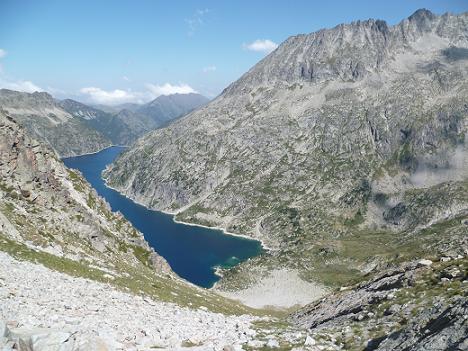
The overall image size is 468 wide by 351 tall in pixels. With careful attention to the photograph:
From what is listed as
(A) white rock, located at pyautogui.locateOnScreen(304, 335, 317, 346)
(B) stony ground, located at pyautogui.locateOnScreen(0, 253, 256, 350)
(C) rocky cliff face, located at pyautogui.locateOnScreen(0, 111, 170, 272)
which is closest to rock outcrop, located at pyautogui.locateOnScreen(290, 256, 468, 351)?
(A) white rock, located at pyautogui.locateOnScreen(304, 335, 317, 346)

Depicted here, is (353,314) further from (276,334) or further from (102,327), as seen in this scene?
(102,327)

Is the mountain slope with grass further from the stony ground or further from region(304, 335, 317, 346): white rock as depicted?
region(304, 335, 317, 346): white rock

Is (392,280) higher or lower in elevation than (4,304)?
lower

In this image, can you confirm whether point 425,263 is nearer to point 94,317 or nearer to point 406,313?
point 406,313

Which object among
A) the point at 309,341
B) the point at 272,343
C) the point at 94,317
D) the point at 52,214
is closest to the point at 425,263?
the point at 309,341

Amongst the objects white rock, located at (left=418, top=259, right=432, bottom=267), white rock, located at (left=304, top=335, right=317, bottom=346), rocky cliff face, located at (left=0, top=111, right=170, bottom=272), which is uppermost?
rocky cliff face, located at (left=0, top=111, right=170, bottom=272)

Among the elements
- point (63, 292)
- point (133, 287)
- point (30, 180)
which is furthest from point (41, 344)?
point (30, 180)

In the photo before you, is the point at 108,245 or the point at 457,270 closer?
the point at 457,270

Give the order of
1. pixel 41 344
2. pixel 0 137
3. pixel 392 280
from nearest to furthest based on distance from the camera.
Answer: pixel 41 344 < pixel 392 280 < pixel 0 137

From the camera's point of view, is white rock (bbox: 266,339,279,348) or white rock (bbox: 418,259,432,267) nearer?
white rock (bbox: 266,339,279,348)
